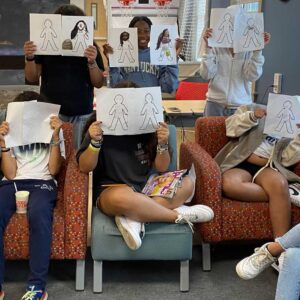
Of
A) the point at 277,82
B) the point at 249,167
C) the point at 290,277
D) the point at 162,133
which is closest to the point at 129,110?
the point at 162,133

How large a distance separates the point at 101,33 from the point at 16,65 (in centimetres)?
113

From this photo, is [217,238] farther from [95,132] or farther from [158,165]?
[95,132]

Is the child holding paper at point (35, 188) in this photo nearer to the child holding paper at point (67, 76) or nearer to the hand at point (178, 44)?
the child holding paper at point (67, 76)

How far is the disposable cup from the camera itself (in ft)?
6.85

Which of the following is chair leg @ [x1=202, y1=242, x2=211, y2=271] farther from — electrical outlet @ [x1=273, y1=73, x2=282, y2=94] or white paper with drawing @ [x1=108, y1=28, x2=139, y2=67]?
electrical outlet @ [x1=273, y1=73, x2=282, y2=94]

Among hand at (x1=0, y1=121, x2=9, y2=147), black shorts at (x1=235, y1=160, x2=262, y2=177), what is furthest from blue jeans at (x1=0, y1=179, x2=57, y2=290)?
black shorts at (x1=235, y1=160, x2=262, y2=177)

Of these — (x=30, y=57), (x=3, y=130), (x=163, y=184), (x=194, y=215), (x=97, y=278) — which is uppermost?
(x=30, y=57)

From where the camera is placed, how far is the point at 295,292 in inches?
66.4

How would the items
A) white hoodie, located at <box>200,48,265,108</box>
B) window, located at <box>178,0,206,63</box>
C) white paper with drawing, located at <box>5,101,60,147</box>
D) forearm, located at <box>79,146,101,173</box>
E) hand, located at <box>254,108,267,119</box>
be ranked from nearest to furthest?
forearm, located at <box>79,146,101,173</box>
white paper with drawing, located at <box>5,101,60,147</box>
hand, located at <box>254,108,267,119</box>
white hoodie, located at <box>200,48,265,108</box>
window, located at <box>178,0,206,63</box>

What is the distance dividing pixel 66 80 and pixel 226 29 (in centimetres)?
101

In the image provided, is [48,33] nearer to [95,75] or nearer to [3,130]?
[95,75]

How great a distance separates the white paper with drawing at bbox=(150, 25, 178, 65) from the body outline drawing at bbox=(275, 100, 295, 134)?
2.33 feet

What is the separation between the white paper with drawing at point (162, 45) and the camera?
8.77 feet

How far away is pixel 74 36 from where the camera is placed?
8.30 ft
